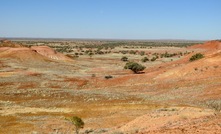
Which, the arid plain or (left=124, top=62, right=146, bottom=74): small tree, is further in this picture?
(left=124, top=62, right=146, bottom=74): small tree

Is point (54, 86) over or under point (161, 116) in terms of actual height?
under

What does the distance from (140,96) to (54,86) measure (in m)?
22.2

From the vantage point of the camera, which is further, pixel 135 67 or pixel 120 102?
pixel 135 67

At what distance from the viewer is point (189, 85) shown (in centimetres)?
5541

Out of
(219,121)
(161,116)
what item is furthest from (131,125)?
(219,121)

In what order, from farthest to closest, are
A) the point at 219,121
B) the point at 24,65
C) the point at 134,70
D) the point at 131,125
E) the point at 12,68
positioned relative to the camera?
the point at 24,65, the point at 12,68, the point at 134,70, the point at 131,125, the point at 219,121

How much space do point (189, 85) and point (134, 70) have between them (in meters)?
34.9

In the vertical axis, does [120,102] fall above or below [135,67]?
below

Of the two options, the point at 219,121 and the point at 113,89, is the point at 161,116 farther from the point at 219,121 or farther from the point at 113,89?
the point at 113,89

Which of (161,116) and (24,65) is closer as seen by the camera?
(161,116)

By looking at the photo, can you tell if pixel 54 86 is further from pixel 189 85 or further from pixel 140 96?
pixel 189 85

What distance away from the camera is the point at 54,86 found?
226ft

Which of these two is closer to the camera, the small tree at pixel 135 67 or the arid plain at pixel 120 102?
the arid plain at pixel 120 102

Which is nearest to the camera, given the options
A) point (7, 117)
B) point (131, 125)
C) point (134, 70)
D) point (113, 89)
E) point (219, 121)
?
point (219, 121)
